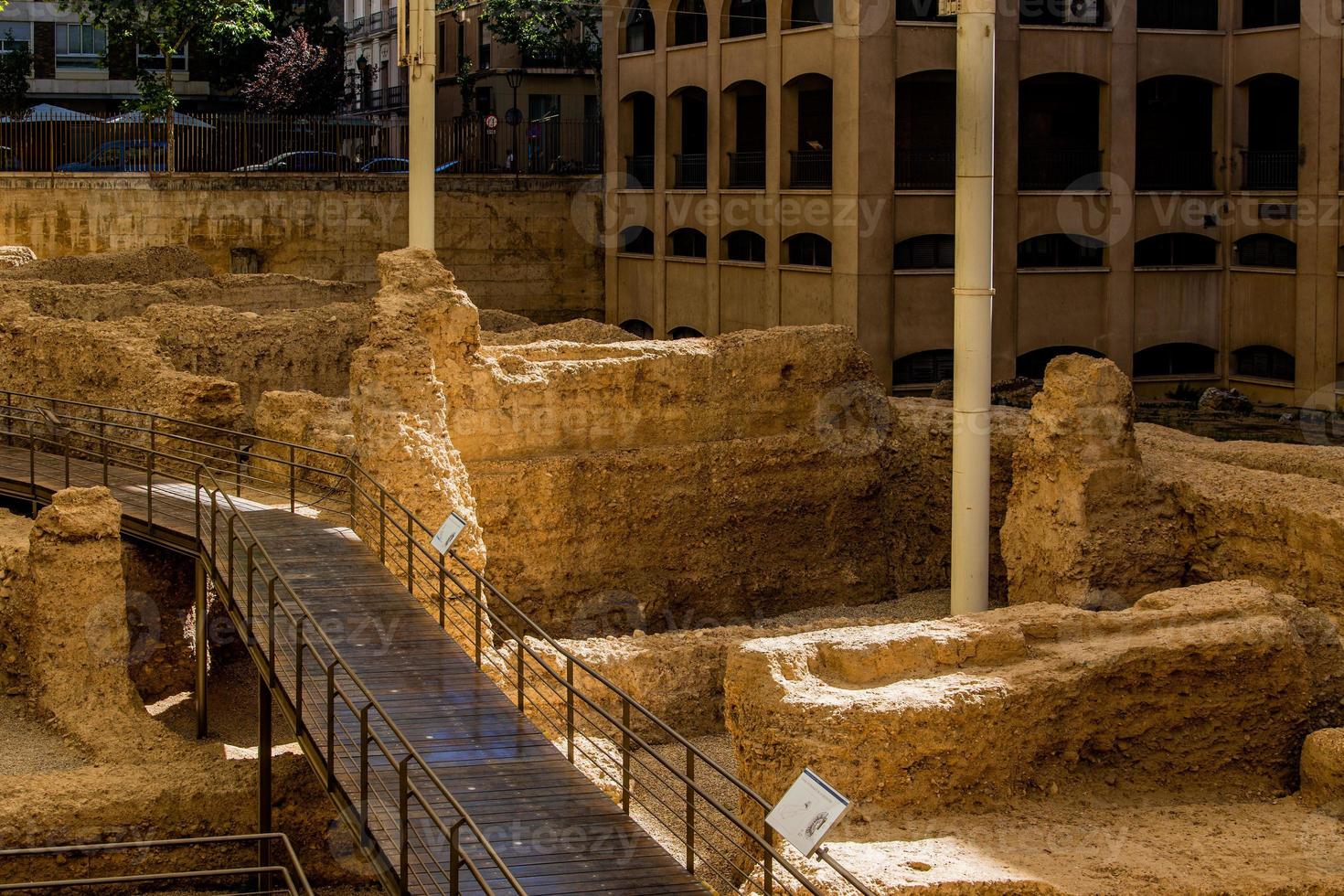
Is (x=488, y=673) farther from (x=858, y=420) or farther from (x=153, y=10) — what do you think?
(x=153, y=10)

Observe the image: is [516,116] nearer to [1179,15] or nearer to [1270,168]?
[1179,15]

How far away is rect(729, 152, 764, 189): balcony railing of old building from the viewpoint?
1340 inches

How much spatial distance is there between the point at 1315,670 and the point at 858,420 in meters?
9.01

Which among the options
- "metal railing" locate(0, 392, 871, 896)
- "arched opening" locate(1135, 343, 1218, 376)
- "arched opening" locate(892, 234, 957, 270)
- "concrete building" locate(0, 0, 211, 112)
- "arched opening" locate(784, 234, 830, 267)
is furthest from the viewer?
"concrete building" locate(0, 0, 211, 112)

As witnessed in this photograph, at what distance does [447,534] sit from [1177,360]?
22374mm

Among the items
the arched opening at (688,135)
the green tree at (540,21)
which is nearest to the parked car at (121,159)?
the green tree at (540,21)

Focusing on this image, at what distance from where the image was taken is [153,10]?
3672 centimetres

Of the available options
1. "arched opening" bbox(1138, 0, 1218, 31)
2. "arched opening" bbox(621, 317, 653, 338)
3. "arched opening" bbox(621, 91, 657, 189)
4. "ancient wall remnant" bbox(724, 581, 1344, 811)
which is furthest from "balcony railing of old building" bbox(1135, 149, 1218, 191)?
"ancient wall remnant" bbox(724, 581, 1344, 811)

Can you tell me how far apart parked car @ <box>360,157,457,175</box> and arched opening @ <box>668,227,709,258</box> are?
496 centimetres

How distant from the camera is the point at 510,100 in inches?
1720

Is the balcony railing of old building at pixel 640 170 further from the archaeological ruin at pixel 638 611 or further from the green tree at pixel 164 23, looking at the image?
the archaeological ruin at pixel 638 611

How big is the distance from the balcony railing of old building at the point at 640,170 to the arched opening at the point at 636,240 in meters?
0.88

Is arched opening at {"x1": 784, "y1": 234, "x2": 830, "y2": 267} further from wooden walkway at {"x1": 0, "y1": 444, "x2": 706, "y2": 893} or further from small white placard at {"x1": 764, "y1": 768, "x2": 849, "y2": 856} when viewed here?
small white placard at {"x1": 764, "y1": 768, "x2": 849, "y2": 856}

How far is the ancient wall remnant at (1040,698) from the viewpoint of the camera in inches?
464
